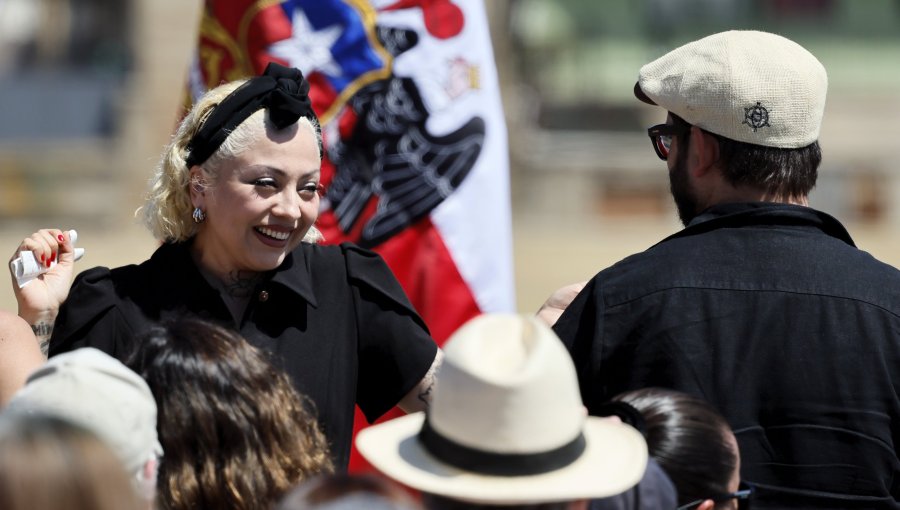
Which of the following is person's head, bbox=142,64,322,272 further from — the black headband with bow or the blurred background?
the blurred background

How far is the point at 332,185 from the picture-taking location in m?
4.68

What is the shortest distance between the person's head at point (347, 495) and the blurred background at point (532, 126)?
11.3 metres

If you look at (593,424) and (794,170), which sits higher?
(794,170)

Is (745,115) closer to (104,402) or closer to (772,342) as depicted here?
(772,342)

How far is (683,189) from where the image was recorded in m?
3.00

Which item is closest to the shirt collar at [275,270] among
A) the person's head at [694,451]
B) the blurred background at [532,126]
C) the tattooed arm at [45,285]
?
the tattooed arm at [45,285]

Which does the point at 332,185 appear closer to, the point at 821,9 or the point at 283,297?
the point at 283,297

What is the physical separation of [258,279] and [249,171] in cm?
26

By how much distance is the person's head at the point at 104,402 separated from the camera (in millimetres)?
2096

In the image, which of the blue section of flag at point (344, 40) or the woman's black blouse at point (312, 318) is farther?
the blue section of flag at point (344, 40)

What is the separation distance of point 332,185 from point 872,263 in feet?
7.26

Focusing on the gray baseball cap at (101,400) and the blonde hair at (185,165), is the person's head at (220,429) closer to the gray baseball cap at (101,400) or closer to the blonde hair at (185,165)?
the gray baseball cap at (101,400)

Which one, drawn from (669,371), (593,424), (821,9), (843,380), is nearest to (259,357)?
(593,424)

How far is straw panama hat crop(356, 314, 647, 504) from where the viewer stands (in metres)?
2.01
